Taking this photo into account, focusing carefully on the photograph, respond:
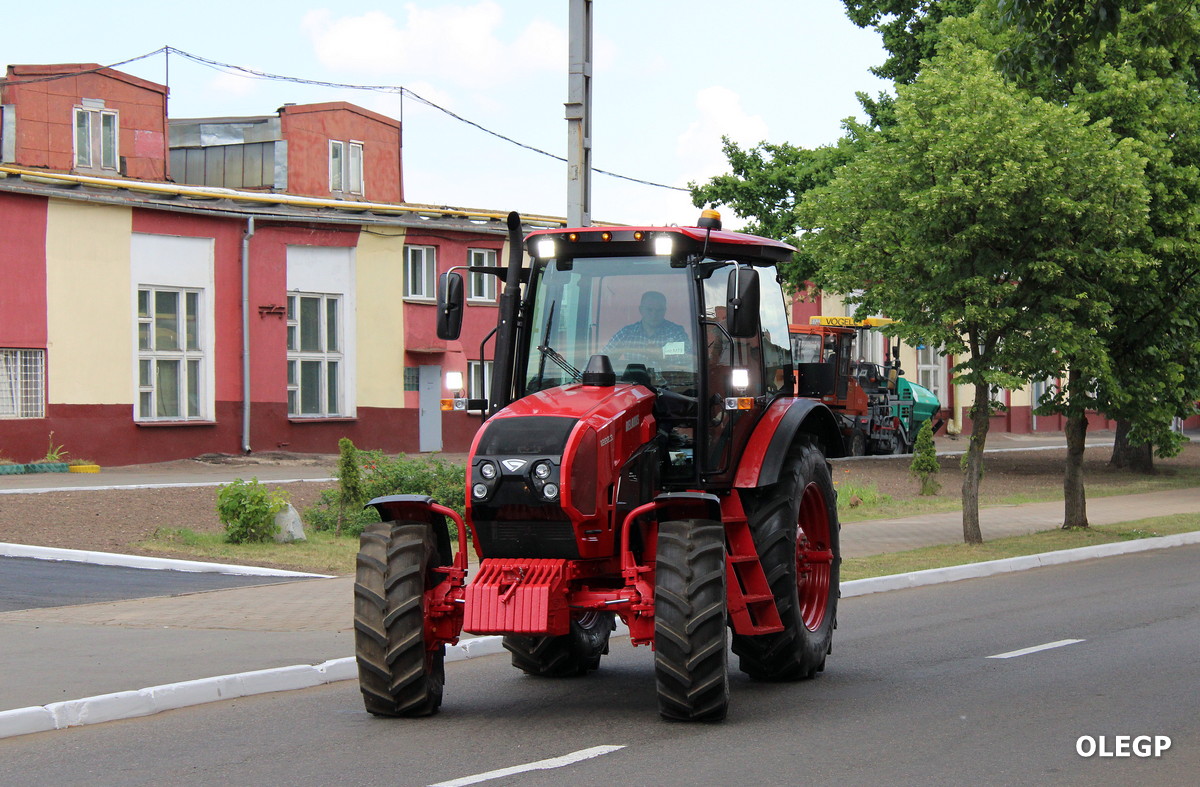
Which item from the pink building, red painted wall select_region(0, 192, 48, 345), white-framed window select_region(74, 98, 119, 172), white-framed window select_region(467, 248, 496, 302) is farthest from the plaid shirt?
white-framed window select_region(74, 98, 119, 172)

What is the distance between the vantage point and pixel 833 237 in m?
17.4

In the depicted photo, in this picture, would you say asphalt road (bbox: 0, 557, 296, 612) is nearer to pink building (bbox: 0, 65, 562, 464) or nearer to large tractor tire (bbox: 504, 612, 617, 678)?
large tractor tire (bbox: 504, 612, 617, 678)

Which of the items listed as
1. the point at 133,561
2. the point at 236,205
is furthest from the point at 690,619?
the point at 236,205

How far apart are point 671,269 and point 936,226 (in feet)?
28.1

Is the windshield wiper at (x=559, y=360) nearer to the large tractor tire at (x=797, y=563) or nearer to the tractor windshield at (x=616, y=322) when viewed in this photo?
the tractor windshield at (x=616, y=322)

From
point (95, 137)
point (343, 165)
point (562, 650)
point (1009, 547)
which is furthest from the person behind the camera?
point (343, 165)

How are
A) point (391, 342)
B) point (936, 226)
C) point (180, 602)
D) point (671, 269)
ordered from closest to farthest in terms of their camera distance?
point (671, 269)
point (180, 602)
point (936, 226)
point (391, 342)

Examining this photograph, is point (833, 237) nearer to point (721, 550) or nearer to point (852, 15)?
point (721, 550)

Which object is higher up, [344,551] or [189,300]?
[189,300]

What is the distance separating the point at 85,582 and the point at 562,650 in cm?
602

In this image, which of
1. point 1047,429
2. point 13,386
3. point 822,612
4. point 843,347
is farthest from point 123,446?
point 1047,429

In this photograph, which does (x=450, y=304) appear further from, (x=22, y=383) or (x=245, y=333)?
(x=245, y=333)

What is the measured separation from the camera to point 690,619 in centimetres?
752

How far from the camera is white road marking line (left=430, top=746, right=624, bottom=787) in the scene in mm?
6527
